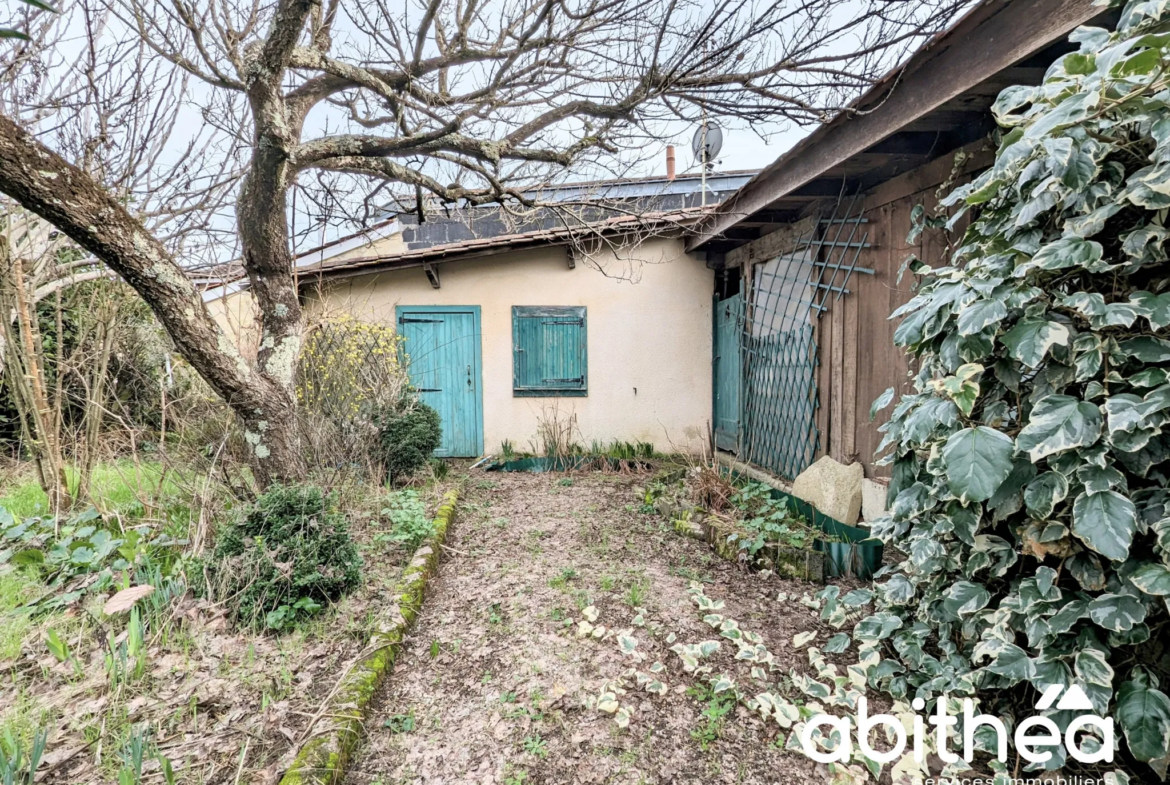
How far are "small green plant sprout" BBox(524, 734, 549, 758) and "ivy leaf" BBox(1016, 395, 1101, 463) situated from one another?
1.78 meters

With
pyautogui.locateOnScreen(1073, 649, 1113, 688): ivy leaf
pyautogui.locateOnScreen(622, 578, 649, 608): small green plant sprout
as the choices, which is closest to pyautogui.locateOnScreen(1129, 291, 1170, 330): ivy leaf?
pyautogui.locateOnScreen(1073, 649, 1113, 688): ivy leaf

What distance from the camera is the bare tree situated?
2.56m

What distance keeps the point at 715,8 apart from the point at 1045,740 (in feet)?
10.3

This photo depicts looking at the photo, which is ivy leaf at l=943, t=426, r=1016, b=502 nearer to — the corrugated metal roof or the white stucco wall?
the corrugated metal roof

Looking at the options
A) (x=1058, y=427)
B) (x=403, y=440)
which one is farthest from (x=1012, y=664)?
(x=403, y=440)

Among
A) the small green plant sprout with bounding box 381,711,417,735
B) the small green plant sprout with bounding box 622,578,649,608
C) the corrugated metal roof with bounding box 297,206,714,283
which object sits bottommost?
the small green plant sprout with bounding box 381,711,417,735

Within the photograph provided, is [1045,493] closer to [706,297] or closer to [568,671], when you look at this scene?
[568,671]

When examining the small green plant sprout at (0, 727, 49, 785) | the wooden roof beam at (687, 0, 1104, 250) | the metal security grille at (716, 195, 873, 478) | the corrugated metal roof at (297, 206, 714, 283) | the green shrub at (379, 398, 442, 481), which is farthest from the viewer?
the corrugated metal roof at (297, 206, 714, 283)

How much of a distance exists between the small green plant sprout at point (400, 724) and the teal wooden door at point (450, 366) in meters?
4.22

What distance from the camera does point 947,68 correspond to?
2.31 meters

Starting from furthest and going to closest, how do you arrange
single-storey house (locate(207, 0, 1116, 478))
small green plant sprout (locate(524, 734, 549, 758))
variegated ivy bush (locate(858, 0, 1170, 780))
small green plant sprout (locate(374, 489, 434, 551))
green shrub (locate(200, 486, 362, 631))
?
small green plant sprout (locate(374, 489, 434, 551)), single-storey house (locate(207, 0, 1116, 478)), green shrub (locate(200, 486, 362, 631)), small green plant sprout (locate(524, 734, 549, 758)), variegated ivy bush (locate(858, 0, 1170, 780))

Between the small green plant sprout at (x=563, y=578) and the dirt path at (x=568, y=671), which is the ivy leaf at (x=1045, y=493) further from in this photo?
the small green plant sprout at (x=563, y=578)

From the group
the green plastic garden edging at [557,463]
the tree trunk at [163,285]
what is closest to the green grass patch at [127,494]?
the tree trunk at [163,285]

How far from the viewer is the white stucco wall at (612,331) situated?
6.16m
